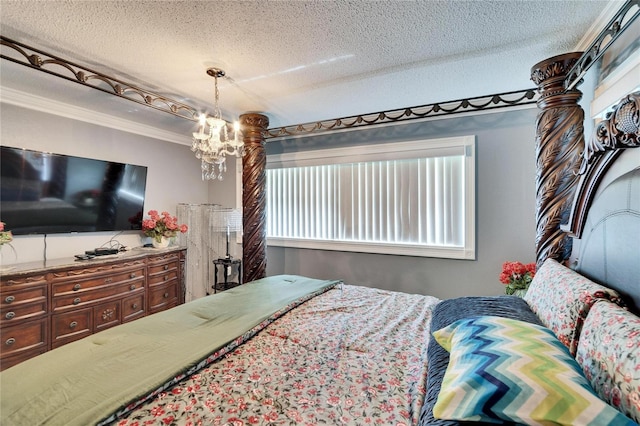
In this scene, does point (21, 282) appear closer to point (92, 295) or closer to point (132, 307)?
point (92, 295)

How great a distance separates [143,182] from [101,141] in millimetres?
605

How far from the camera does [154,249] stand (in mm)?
3268

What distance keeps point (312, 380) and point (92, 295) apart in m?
2.61

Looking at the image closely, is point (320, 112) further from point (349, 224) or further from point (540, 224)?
point (540, 224)

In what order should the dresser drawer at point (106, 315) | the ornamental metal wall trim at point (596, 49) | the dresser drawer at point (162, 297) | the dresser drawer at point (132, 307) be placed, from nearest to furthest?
the ornamental metal wall trim at point (596, 49) → the dresser drawer at point (106, 315) → the dresser drawer at point (132, 307) → the dresser drawer at point (162, 297)

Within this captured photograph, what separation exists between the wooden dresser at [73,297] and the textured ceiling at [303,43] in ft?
5.36

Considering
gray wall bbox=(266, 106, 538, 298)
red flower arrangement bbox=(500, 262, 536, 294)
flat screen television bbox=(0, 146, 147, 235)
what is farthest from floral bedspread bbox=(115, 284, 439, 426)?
flat screen television bbox=(0, 146, 147, 235)

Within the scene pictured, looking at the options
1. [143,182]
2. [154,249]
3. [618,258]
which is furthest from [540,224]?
[143,182]

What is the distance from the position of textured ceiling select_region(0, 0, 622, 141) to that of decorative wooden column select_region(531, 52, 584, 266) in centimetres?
17

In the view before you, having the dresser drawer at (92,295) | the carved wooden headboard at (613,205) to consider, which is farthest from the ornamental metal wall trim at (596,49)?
the dresser drawer at (92,295)

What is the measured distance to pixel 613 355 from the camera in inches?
30.4

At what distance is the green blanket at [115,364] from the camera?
87cm

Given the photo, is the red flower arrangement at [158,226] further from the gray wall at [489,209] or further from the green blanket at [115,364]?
the gray wall at [489,209]

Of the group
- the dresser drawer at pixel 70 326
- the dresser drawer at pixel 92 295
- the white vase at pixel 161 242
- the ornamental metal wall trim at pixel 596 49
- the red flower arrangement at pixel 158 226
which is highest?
the ornamental metal wall trim at pixel 596 49
